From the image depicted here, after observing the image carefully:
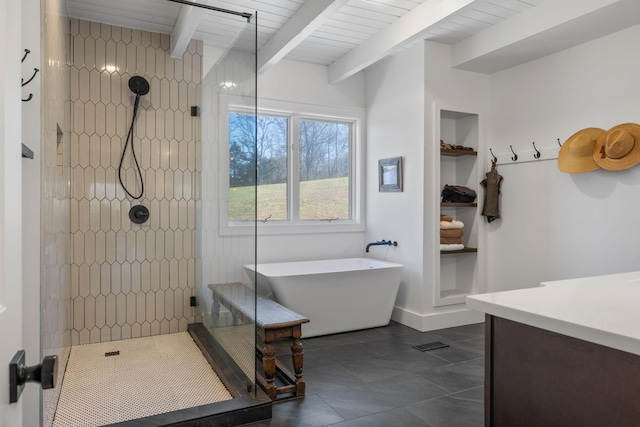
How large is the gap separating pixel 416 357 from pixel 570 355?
2094 mm

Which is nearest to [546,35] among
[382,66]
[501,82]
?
[501,82]

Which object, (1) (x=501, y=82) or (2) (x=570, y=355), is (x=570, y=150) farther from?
Answer: (2) (x=570, y=355)

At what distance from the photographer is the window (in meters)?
4.26

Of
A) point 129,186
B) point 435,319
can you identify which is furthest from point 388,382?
point 129,186

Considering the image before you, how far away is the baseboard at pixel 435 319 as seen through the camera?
3.83 m

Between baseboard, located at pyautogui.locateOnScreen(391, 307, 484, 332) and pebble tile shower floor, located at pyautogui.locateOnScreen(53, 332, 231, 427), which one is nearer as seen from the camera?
pebble tile shower floor, located at pyautogui.locateOnScreen(53, 332, 231, 427)

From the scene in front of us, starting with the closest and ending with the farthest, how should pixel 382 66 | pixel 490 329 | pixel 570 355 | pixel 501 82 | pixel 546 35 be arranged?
pixel 570 355 < pixel 490 329 < pixel 546 35 < pixel 501 82 < pixel 382 66

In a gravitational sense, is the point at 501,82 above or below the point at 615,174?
above

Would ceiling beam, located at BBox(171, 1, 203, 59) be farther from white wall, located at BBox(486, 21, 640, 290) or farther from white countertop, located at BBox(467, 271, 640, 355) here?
white wall, located at BBox(486, 21, 640, 290)

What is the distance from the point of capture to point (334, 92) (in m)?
4.56

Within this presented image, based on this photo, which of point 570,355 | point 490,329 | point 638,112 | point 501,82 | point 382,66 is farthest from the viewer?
point 382,66

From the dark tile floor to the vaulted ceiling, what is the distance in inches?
90.1

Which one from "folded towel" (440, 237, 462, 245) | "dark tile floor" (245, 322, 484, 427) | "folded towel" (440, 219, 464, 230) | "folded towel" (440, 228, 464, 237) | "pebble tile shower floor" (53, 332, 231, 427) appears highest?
"folded towel" (440, 219, 464, 230)

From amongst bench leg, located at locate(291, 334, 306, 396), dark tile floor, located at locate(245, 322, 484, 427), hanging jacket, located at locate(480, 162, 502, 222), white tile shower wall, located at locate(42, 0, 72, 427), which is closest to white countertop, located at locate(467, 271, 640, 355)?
dark tile floor, located at locate(245, 322, 484, 427)
